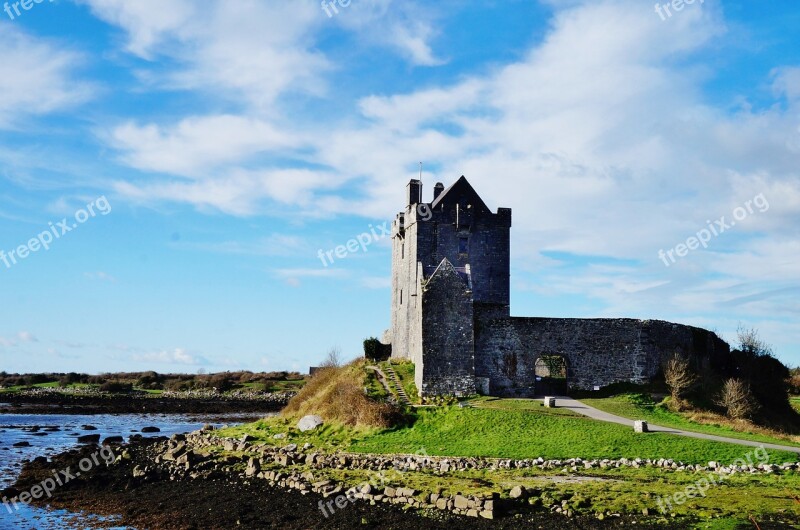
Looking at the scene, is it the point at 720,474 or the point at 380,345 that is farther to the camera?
the point at 380,345

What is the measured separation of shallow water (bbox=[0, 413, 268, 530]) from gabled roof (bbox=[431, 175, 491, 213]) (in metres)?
22.7

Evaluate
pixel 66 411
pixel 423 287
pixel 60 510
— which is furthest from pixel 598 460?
pixel 66 411

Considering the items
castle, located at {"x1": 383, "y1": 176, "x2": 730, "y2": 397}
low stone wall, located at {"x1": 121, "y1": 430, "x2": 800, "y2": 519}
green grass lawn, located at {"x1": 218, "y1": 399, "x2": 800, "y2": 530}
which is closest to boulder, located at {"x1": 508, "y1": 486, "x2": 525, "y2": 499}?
low stone wall, located at {"x1": 121, "y1": 430, "x2": 800, "y2": 519}

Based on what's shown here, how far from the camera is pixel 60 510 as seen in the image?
940 inches

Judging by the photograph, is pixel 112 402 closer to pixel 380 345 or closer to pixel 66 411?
pixel 66 411

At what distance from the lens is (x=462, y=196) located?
43031 millimetres

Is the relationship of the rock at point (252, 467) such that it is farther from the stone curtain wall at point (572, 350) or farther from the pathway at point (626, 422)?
the pathway at point (626, 422)

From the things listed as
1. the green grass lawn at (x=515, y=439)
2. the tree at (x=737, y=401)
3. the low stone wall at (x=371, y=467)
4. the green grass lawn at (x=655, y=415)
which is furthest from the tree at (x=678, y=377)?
the low stone wall at (x=371, y=467)

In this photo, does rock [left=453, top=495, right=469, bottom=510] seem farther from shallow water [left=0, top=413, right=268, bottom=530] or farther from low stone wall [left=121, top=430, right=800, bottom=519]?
shallow water [left=0, top=413, right=268, bottom=530]

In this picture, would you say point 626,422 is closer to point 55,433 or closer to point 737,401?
point 737,401

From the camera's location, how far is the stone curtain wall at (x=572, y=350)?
3684 cm

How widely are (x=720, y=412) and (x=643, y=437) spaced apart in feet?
39.2

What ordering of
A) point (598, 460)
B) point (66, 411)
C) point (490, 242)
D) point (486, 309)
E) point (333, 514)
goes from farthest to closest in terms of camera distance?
point (66, 411)
point (490, 242)
point (486, 309)
point (598, 460)
point (333, 514)

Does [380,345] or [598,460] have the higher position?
[380,345]
